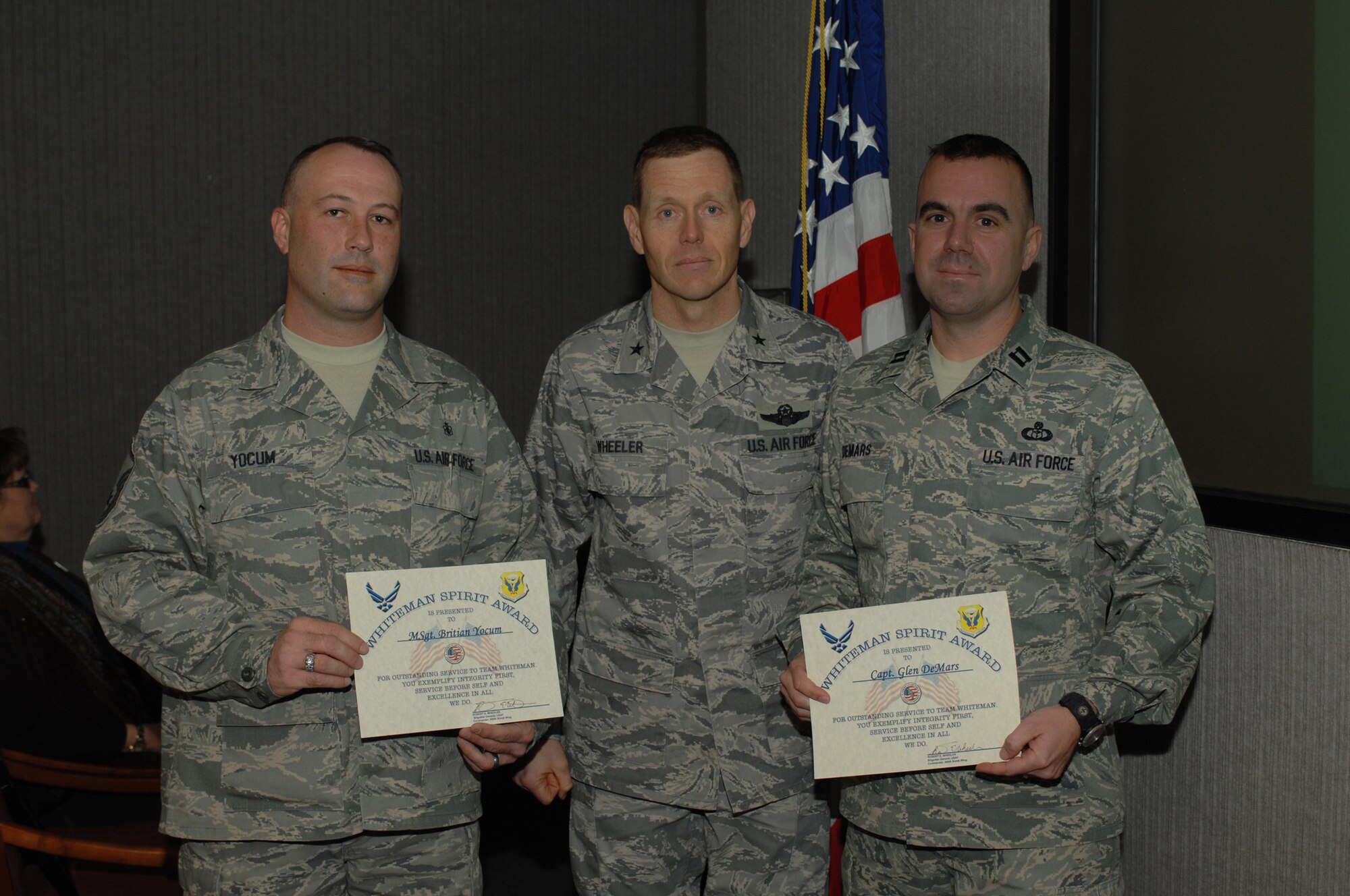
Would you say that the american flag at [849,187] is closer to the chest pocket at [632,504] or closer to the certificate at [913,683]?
the chest pocket at [632,504]

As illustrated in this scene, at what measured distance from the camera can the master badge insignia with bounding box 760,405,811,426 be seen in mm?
2168

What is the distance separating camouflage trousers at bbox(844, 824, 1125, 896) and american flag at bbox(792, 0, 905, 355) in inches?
49.4

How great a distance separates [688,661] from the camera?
2100 millimetres

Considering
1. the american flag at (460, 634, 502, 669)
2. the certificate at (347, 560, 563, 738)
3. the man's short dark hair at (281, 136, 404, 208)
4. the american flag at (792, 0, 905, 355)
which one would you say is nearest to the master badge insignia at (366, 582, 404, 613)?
the certificate at (347, 560, 563, 738)

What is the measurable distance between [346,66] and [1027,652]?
3118mm

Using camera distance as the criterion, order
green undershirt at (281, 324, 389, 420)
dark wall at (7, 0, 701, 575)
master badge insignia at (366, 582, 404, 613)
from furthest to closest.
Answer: dark wall at (7, 0, 701, 575)
green undershirt at (281, 324, 389, 420)
master badge insignia at (366, 582, 404, 613)

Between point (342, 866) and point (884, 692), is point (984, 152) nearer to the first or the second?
point (884, 692)

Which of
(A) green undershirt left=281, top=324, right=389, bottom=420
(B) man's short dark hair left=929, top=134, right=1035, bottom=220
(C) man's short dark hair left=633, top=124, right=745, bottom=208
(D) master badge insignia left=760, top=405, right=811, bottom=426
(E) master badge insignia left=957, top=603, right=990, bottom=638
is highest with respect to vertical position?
(C) man's short dark hair left=633, top=124, right=745, bottom=208

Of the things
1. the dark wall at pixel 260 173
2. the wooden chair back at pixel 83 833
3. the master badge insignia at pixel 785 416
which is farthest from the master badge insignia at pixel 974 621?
the dark wall at pixel 260 173

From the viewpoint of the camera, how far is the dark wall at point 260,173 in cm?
339

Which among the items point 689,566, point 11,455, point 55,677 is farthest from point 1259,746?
point 11,455

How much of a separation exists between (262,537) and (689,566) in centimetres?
78

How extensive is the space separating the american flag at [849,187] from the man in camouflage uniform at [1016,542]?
2.32 feet

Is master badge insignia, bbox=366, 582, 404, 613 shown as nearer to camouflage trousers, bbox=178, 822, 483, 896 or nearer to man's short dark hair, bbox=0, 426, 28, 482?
camouflage trousers, bbox=178, 822, 483, 896
